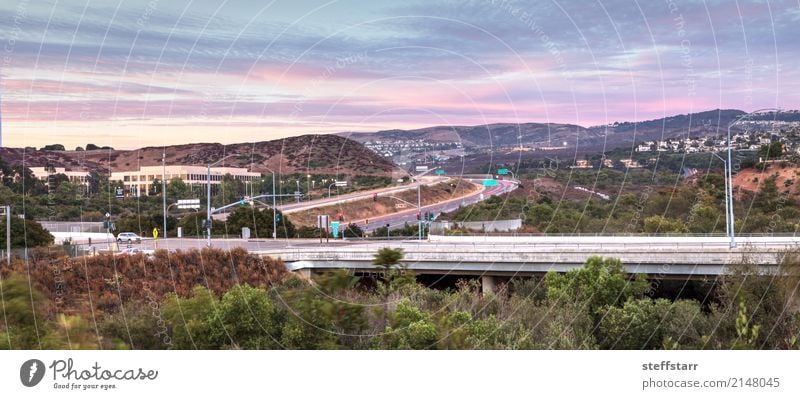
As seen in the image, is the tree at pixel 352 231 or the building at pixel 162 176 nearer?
the building at pixel 162 176

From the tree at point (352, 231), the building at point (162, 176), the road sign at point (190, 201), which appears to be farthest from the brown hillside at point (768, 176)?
the road sign at point (190, 201)

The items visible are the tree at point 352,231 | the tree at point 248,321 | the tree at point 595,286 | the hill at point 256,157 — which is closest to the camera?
the tree at point 248,321

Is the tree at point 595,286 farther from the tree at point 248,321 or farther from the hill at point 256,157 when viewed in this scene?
the hill at point 256,157

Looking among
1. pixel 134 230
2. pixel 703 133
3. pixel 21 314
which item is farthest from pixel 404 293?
pixel 134 230

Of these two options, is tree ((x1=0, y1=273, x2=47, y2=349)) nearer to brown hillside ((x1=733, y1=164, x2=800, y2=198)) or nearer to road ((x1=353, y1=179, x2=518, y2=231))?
road ((x1=353, y1=179, x2=518, y2=231))

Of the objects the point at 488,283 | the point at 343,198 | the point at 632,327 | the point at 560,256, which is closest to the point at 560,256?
the point at 560,256
